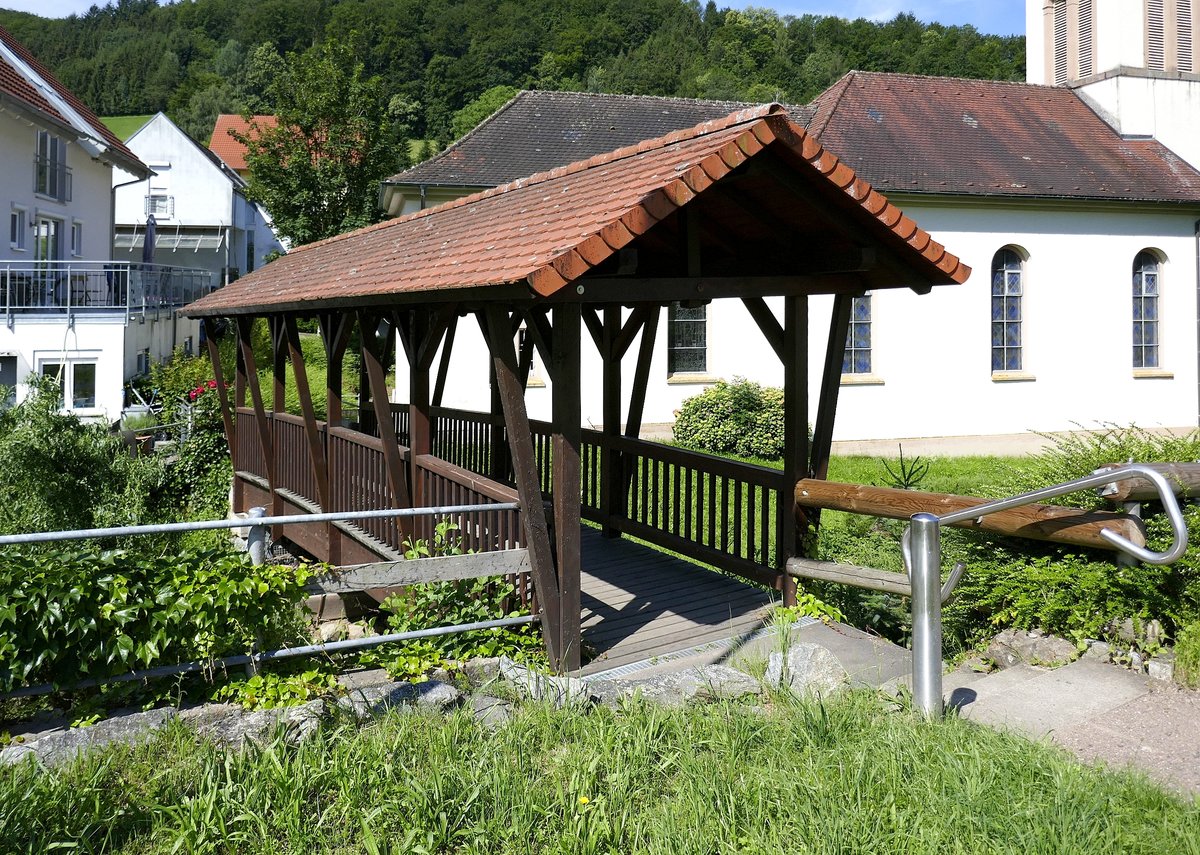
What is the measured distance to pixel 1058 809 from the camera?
3.39m

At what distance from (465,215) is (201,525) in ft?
14.8

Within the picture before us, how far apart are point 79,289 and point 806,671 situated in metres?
22.3

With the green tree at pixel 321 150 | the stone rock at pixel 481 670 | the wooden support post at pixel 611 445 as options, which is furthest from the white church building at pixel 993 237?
the stone rock at pixel 481 670

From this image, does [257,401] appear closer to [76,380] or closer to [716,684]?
[716,684]

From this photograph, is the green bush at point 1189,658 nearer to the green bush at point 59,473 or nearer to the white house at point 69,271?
the green bush at point 59,473

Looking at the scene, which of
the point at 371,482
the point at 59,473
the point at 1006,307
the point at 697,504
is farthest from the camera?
the point at 1006,307

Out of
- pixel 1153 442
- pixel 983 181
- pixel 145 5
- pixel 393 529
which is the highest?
pixel 145 5

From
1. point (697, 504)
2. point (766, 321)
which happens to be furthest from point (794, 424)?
point (697, 504)

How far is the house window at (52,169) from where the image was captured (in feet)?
83.3

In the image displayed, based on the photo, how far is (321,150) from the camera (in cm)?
3189

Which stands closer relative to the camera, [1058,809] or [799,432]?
[1058,809]

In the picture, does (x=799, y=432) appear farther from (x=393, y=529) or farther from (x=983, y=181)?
(x=983, y=181)

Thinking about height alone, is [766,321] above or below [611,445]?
above

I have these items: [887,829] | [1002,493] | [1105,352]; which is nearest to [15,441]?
[1002,493]
